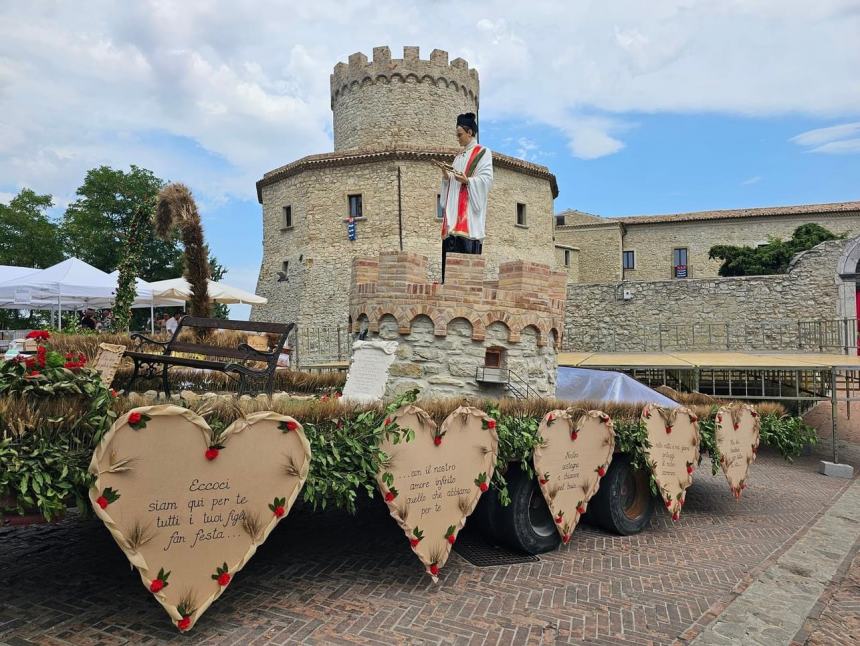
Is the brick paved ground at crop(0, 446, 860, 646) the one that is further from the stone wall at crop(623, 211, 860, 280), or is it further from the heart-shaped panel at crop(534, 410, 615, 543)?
the stone wall at crop(623, 211, 860, 280)

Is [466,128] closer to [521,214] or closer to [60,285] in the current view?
[60,285]

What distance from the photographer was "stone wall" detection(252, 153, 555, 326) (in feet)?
85.6

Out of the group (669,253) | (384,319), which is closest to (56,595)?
(384,319)

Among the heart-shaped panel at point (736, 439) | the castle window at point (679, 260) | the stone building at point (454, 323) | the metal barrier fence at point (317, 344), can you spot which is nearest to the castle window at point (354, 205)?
the metal barrier fence at point (317, 344)

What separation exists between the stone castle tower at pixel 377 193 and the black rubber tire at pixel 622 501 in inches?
762

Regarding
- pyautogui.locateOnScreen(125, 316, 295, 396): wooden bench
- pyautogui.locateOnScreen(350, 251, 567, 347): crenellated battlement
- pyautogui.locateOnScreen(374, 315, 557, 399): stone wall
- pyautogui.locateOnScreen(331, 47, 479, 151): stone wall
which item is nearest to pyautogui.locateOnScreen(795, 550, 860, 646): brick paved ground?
pyautogui.locateOnScreen(374, 315, 557, 399): stone wall

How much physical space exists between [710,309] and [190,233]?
70.4 feet

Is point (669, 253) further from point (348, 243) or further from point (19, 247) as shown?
point (19, 247)

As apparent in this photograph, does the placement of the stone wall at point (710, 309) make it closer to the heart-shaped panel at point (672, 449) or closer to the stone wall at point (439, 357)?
the heart-shaped panel at point (672, 449)

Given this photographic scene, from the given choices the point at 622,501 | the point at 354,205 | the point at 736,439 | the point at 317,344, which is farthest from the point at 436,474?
the point at 354,205

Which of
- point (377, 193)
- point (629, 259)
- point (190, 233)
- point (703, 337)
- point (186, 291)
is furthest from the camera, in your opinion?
point (629, 259)

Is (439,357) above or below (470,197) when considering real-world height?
below

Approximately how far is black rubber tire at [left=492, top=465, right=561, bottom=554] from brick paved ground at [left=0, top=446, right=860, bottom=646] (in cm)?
17

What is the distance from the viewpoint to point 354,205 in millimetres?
26734
